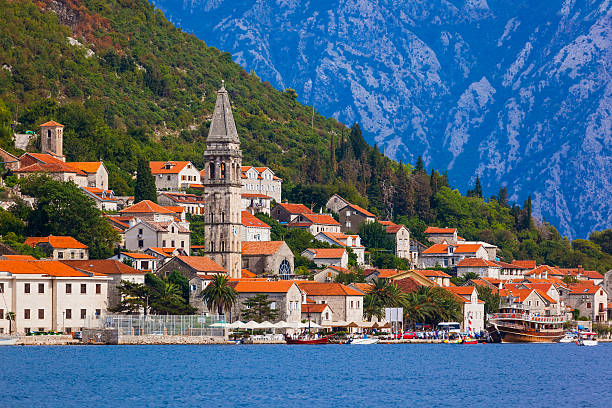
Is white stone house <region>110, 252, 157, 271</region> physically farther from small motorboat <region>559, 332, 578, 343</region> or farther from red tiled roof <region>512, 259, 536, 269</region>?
red tiled roof <region>512, 259, 536, 269</region>

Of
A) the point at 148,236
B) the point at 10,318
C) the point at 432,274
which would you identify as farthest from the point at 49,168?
the point at 432,274

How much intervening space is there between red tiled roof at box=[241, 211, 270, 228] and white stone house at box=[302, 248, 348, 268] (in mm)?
6084

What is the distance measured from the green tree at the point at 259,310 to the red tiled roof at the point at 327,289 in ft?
25.8

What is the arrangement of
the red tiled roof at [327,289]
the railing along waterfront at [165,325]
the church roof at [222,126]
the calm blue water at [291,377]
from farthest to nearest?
the church roof at [222,126], the red tiled roof at [327,289], the railing along waterfront at [165,325], the calm blue water at [291,377]

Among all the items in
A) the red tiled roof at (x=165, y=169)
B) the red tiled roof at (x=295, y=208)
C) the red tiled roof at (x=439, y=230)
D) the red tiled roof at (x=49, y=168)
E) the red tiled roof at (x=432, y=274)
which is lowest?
the red tiled roof at (x=432, y=274)

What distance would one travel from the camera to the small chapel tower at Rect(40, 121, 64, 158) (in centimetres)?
15100

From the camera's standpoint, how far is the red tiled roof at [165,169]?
162 m

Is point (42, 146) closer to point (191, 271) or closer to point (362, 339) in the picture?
point (191, 271)

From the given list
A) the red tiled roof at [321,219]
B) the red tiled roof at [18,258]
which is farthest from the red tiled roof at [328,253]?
the red tiled roof at [18,258]

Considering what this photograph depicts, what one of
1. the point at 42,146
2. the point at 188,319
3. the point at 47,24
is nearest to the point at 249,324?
the point at 188,319

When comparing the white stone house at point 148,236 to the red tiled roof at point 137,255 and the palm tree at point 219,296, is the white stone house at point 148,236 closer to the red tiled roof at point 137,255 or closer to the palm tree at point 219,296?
the red tiled roof at point 137,255

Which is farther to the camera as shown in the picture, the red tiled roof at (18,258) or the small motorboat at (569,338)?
the small motorboat at (569,338)

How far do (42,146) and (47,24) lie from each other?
49.3m

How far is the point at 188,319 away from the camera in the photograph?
109062 mm
